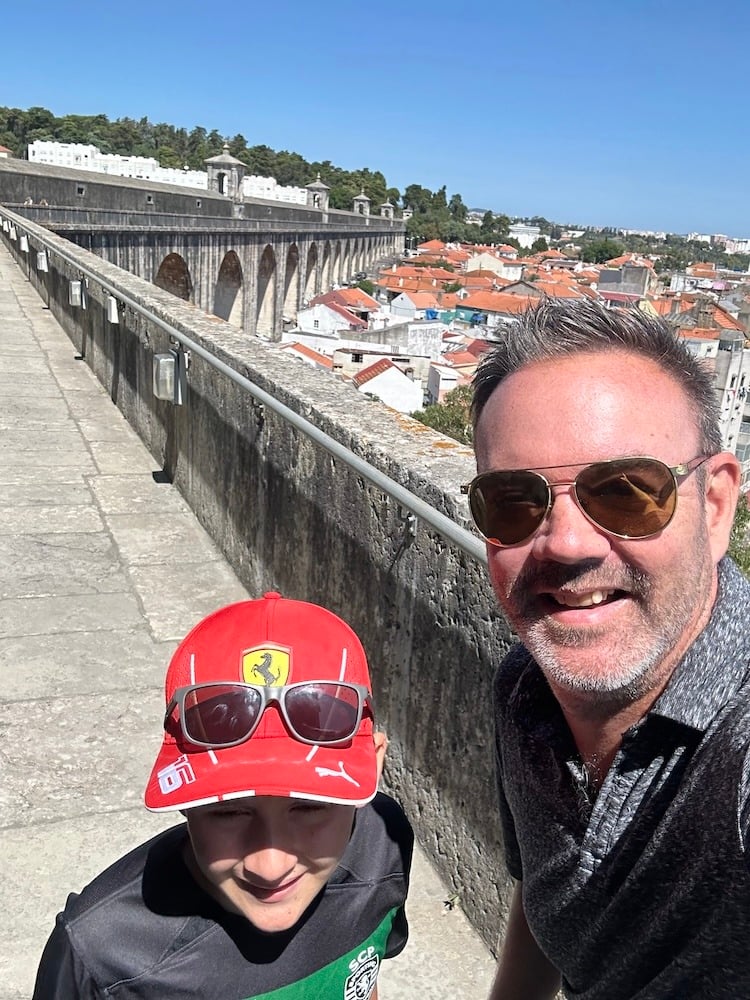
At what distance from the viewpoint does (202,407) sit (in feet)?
15.3

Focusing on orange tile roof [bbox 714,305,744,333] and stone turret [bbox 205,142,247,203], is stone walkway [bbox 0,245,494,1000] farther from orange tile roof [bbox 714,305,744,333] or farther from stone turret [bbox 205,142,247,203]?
orange tile roof [bbox 714,305,744,333]

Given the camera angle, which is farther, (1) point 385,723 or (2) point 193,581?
(2) point 193,581

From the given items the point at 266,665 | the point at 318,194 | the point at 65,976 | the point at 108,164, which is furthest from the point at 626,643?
the point at 318,194

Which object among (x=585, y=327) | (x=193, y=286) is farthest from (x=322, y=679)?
(x=193, y=286)

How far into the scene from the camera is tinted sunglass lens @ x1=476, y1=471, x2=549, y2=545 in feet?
3.87

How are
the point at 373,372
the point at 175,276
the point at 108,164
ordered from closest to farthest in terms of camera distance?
1. the point at 175,276
2. the point at 373,372
3. the point at 108,164

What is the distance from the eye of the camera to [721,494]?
1204mm

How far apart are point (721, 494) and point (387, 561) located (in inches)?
55.0

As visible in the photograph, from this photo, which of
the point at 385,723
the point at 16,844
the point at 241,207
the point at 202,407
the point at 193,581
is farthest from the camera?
the point at 241,207

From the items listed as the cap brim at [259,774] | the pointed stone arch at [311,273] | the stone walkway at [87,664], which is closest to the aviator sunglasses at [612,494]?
the cap brim at [259,774]

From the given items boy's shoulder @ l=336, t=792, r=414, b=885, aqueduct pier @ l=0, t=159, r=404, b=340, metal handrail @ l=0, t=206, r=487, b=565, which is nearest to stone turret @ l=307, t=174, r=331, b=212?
aqueduct pier @ l=0, t=159, r=404, b=340

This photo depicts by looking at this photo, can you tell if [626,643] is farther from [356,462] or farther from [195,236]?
[195,236]

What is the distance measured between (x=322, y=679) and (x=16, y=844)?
1.54m

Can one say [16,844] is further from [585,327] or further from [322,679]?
[585,327]
